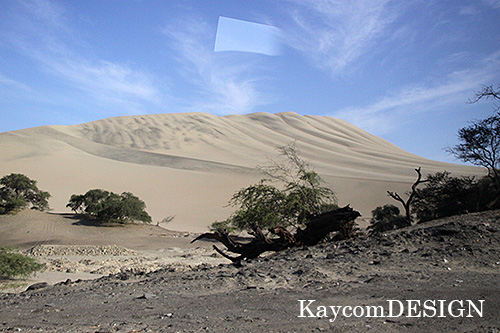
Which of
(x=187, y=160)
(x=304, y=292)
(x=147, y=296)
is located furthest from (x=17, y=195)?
(x=187, y=160)

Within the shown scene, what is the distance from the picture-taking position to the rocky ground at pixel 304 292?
366 centimetres

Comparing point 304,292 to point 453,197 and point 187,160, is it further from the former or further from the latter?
point 187,160

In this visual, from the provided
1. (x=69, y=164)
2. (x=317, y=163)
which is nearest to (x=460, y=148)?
(x=69, y=164)

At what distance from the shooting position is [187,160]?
6738 cm

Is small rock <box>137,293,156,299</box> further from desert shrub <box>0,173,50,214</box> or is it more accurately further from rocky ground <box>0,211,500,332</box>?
desert shrub <box>0,173,50,214</box>

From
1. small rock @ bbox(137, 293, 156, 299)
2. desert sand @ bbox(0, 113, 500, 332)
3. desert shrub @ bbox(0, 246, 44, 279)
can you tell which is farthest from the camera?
desert shrub @ bbox(0, 246, 44, 279)

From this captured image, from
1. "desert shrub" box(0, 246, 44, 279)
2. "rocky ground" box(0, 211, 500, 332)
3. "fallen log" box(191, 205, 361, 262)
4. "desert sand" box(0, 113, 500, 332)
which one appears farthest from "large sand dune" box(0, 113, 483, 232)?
"desert shrub" box(0, 246, 44, 279)

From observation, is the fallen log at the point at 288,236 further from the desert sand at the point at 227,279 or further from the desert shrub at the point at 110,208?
the desert shrub at the point at 110,208

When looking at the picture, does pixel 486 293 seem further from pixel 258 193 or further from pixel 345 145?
pixel 345 145

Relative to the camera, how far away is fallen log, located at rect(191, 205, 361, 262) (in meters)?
7.88

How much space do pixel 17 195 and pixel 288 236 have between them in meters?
25.4

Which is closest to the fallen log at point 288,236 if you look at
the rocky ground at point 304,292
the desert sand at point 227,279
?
the desert sand at point 227,279

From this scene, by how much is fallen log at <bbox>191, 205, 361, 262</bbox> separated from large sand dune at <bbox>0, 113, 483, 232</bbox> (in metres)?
4.48

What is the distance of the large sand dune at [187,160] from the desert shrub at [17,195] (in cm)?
685
